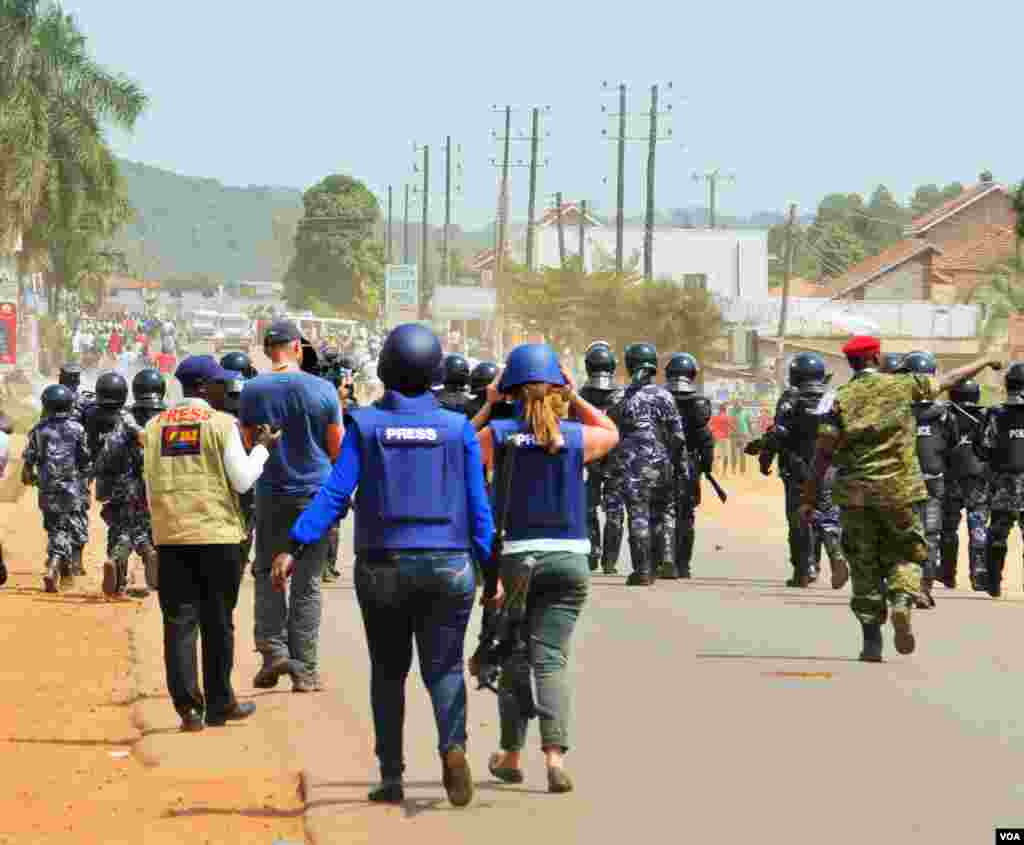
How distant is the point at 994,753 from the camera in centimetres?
1020

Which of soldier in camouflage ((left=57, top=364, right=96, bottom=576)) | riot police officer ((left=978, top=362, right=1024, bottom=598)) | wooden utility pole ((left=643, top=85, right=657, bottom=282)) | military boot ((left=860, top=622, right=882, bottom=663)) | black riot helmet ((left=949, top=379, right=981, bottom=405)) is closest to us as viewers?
military boot ((left=860, top=622, right=882, bottom=663))

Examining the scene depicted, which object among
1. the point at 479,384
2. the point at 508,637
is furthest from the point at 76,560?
the point at 508,637

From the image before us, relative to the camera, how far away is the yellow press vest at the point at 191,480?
11.0 meters

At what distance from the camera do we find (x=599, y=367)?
19.8 meters

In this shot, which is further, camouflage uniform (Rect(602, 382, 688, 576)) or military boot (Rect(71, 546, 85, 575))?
military boot (Rect(71, 546, 85, 575))

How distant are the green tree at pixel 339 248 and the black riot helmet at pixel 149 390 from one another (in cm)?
12581

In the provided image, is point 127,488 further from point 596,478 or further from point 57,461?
point 596,478

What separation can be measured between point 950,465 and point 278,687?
860 centimetres

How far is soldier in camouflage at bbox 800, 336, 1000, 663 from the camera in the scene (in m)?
13.3

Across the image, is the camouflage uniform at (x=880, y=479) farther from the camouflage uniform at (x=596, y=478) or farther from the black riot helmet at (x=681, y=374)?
the black riot helmet at (x=681, y=374)

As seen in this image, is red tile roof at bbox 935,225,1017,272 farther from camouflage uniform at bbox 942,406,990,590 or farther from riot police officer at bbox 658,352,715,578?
riot police officer at bbox 658,352,715,578

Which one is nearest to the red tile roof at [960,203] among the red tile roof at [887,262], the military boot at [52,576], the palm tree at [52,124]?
the red tile roof at [887,262]

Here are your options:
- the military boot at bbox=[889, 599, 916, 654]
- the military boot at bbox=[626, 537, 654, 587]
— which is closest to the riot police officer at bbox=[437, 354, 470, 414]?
the military boot at bbox=[626, 537, 654, 587]

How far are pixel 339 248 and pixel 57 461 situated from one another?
125m
